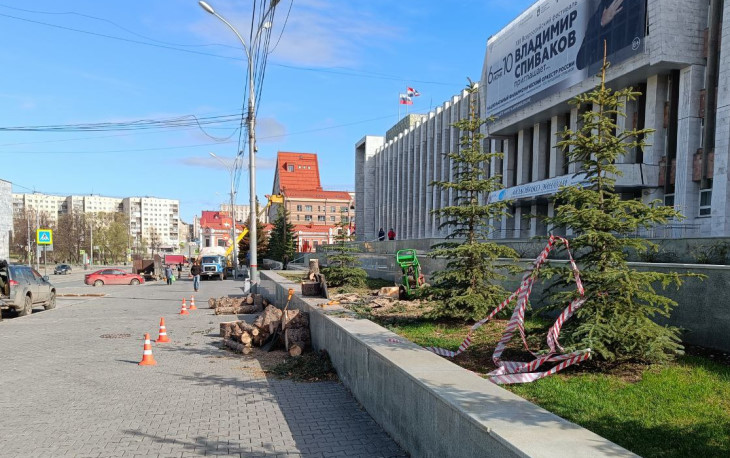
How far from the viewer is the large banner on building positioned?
23809 mm

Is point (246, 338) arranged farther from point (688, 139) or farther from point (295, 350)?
point (688, 139)

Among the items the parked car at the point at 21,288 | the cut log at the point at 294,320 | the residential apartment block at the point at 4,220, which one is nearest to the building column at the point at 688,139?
the cut log at the point at 294,320

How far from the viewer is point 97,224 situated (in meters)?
102

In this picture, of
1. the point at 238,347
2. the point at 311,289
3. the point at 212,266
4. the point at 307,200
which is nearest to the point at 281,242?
the point at 212,266

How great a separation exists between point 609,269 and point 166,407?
19.4 ft

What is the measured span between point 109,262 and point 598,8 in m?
107

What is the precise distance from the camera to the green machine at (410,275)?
1296 centimetres

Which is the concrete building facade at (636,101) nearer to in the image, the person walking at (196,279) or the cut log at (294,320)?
the cut log at (294,320)

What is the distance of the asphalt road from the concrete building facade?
539 cm

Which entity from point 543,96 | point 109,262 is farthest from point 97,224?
point 543,96

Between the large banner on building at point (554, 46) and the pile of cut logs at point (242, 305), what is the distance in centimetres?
1953

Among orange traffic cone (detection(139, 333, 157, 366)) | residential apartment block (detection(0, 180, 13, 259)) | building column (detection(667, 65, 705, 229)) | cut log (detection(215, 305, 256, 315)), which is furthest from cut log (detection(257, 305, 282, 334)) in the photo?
residential apartment block (detection(0, 180, 13, 259))

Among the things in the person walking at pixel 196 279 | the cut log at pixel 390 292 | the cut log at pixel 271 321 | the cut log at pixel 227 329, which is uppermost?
the cut log at pixel 390 292

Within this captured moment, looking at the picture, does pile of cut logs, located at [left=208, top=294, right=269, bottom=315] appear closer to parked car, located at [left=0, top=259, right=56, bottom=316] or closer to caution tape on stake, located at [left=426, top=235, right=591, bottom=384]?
parked car, located at [left=0, top=259, right=56, bottom=316]
